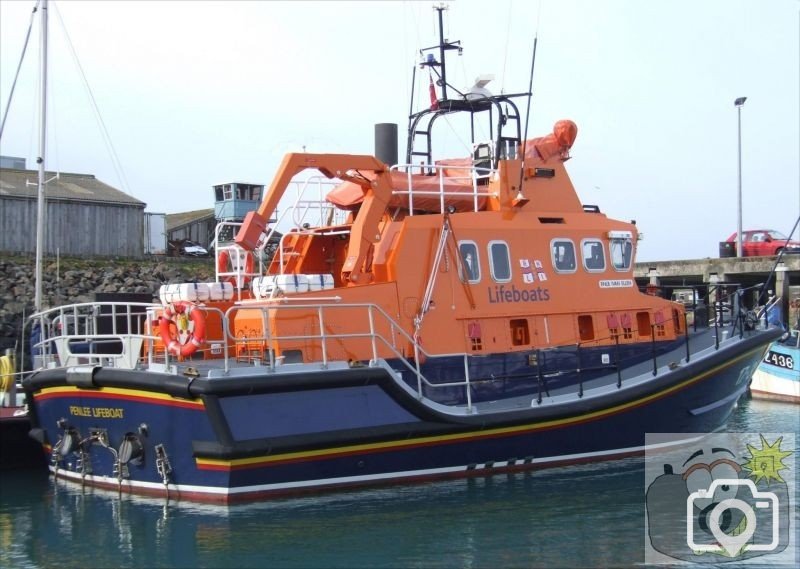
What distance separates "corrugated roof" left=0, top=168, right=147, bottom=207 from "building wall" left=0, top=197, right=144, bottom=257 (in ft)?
0.48

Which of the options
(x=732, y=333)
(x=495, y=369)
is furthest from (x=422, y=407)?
(x=732, y=333)

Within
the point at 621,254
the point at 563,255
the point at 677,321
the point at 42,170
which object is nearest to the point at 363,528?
the point at 563,255

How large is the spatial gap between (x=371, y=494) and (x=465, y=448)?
3.85 feet

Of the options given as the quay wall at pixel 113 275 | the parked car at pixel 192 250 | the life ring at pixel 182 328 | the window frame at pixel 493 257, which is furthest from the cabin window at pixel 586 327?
the parked car at pixel 192 250

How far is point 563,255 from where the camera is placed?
447 inches

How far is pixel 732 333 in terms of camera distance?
40.1 feet

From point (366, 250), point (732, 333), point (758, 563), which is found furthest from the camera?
point (732, 333)

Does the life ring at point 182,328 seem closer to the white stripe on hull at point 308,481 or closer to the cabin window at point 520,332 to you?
the white stripe on hull at point 308,481

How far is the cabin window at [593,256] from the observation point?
37.9ft

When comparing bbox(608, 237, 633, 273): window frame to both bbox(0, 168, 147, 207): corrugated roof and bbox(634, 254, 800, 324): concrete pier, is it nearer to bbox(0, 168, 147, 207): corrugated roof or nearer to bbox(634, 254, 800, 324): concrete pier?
bbox(634, 254, 800, 324): concrete pier

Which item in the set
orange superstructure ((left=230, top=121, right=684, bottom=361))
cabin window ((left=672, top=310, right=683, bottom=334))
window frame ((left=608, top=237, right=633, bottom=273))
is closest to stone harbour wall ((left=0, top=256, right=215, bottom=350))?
orange superstructure ((left=230, top=121, right=684, bottom=361))

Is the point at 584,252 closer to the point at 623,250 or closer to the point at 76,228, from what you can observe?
the point at 623,250

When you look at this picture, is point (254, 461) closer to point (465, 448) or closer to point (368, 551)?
point (368, 551)

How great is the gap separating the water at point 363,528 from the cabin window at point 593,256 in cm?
252
